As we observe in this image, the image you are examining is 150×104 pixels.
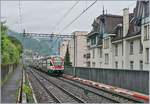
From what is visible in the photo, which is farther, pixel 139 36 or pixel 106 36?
pixel 106 36

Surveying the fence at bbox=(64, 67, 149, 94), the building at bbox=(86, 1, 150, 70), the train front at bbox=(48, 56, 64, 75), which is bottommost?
the fence at bbox=(64, 67, 149, 94)

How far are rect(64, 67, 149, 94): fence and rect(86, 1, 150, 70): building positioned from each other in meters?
5.86

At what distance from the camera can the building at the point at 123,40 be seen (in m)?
40.8

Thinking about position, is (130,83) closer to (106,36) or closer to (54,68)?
(54,68)

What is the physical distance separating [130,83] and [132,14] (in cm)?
2844

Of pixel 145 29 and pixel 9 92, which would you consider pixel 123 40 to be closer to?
pixel 145 29

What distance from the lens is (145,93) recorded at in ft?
73.2

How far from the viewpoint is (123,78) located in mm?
27094

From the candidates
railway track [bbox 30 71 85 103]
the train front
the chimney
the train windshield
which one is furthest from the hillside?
railway track [bbox 30 71 85 103]

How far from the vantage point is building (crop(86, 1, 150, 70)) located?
40.8 meters

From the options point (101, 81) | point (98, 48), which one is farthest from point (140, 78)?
point (98, 48)

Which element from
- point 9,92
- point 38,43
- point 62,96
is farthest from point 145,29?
point 38,43

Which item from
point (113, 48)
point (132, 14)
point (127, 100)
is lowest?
point (127, 100)

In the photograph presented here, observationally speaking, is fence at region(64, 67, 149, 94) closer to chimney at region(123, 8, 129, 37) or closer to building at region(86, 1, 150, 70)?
building at region(86, 1, 150, 70)
